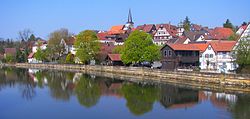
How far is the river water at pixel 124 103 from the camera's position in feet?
85.3

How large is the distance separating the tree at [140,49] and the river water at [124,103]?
47.5ft

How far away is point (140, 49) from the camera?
57.2 metres

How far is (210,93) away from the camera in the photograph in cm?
3525

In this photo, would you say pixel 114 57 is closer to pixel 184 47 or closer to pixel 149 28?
pixel 184 47

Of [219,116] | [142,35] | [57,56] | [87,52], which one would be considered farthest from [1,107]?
[57,56]

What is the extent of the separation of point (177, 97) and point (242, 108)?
314 inches

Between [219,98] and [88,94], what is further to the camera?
[88,94]

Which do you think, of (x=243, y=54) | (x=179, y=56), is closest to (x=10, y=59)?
(x=179, y=56)

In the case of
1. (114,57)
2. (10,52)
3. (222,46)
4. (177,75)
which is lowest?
(177,75)

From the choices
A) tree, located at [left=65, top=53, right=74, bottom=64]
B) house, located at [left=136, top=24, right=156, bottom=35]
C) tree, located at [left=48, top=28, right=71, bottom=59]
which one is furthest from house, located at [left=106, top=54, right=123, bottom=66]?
house, located at [left=136, top=24, right=156, bottom=35]

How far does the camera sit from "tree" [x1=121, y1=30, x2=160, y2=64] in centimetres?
5644

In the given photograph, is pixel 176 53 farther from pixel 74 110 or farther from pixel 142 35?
pixel 74 110

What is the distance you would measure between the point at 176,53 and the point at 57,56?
4669 centimetres

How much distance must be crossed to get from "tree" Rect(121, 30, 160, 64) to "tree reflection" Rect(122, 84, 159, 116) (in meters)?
12.7
